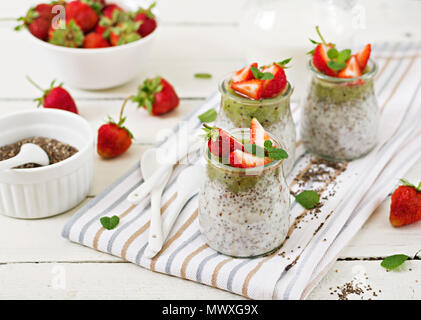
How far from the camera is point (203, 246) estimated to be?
1322mm

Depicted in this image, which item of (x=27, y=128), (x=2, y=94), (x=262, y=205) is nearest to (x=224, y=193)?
(x=262, y=205)

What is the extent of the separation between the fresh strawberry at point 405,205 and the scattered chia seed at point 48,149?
0.76 meters

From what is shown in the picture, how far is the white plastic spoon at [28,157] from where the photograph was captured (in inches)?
53.6

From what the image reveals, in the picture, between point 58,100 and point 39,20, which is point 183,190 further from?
point 39,20

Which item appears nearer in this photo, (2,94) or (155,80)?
(155,80)

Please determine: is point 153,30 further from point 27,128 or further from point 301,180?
point 301,180

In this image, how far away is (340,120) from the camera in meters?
1.57

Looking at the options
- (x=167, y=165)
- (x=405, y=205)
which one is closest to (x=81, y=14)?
(x=167, y=165)

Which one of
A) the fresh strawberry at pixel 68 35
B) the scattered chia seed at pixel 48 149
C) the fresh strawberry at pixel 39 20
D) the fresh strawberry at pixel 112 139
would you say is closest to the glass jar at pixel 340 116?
the fresh strawberry at pixel 112 139

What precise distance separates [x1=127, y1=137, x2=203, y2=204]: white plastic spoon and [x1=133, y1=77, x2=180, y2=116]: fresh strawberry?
0.71ft

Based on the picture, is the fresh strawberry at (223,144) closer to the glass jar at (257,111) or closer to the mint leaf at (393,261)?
the glass jar at (257,111)

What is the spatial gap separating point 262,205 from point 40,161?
0.54 m

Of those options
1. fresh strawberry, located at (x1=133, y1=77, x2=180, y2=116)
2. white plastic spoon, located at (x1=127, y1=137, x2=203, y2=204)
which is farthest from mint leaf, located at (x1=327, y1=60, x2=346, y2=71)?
fresh strawberry, located at (x1=133, y1=77, x2=180, y2=116)

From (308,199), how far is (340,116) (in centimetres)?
25
